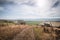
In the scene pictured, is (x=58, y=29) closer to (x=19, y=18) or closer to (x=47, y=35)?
(x=47, y=35)

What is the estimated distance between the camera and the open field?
2.42m

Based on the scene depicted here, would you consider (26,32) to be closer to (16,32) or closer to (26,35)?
(26,35)

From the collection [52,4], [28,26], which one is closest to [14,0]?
[28,26]

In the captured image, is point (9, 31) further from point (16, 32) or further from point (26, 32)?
point (26, 32)

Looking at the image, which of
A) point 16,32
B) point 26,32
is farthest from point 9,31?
point 26,32

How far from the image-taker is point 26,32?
8.07 ft

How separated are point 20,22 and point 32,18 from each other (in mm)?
257

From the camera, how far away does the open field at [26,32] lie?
242cm

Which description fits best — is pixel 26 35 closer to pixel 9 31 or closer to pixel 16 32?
pixel 16 32

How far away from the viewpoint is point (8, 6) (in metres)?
2.53

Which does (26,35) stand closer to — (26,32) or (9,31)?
(26,32)

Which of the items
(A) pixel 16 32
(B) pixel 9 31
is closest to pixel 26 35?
(A) pixel 16 32

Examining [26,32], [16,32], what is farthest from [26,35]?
[16,32]

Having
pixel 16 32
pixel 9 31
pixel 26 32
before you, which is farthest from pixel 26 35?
pixel 9 31
